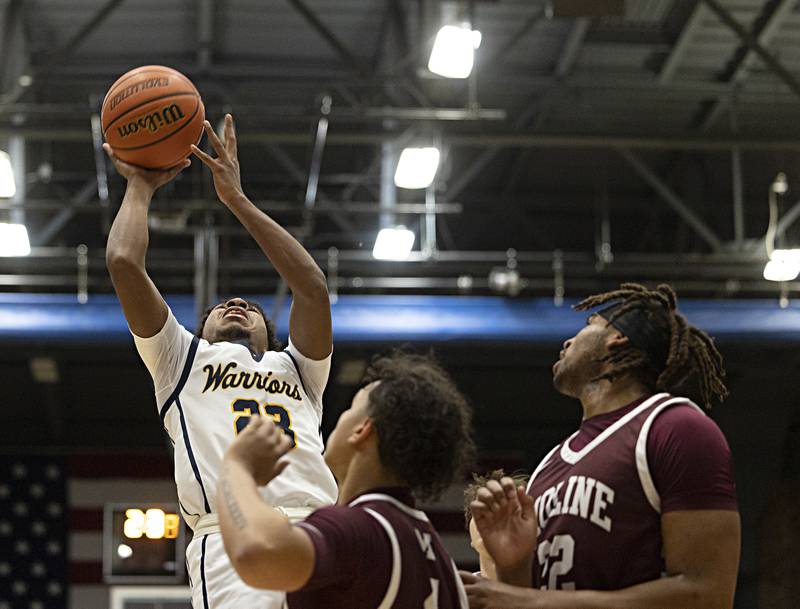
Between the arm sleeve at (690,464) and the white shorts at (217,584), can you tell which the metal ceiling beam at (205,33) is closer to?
the white shorts at (217,584)

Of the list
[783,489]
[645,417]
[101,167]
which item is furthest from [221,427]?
[783,489]

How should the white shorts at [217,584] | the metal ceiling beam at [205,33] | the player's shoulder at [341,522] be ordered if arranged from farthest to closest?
the metal ceiling beam at [205,33] → the white shorts at [217,584] → the player's shoulder at [341,522]

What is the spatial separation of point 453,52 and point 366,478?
762 cm

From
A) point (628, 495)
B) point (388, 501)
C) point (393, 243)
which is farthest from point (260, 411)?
point (393, 243)

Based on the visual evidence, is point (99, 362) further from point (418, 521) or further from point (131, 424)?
point (418, 521)

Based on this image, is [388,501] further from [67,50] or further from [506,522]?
[67,50]

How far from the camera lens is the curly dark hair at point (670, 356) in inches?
140

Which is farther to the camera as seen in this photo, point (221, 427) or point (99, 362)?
point (99, 362)

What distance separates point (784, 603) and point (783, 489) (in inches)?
59.0

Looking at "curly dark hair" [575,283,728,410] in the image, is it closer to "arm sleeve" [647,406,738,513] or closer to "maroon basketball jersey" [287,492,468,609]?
"arm sleeve" [647,406,738,513]

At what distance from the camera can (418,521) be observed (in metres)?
2.99

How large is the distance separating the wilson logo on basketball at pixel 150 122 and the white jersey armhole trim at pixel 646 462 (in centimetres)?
224

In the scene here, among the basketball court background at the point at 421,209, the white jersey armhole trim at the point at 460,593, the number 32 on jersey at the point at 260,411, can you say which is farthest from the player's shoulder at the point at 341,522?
the basketball court background at the point at 421,209

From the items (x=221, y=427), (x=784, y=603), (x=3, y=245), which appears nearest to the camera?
(x=221, y=427)
